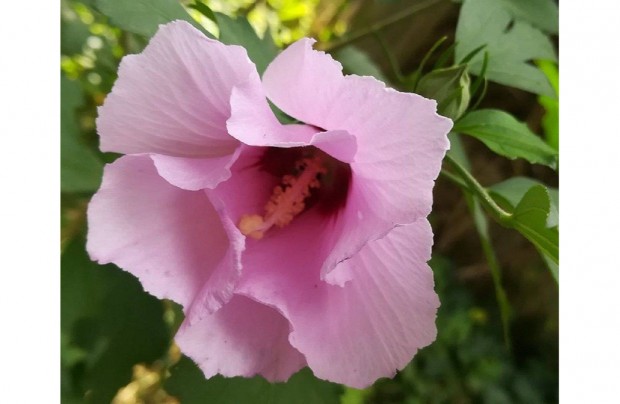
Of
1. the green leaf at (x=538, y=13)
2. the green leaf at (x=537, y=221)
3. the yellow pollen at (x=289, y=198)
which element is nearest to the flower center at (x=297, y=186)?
the yellow pollen at (x=289, y=198)

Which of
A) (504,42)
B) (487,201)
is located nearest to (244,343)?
(487,201)

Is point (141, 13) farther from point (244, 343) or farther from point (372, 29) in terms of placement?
point (372, 29)

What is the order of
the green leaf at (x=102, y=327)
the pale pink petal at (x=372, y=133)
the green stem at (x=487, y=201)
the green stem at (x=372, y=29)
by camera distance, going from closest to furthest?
the pale pink petal at (x=372, y=133)
the green stem at (x=487, y=201)
the green leaf at (x=102, y=327)
the green stem at (x=372, y=29)

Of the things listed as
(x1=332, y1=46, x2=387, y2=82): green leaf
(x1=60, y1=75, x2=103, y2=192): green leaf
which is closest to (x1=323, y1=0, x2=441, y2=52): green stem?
(x1=332, y1=46, x2=387, y2=82): green leaf

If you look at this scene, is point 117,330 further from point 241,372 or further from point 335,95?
point 335,95

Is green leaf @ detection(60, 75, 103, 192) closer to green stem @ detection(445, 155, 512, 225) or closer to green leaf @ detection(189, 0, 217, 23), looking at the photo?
green leaf @ detection(189, 0, 217, 23)

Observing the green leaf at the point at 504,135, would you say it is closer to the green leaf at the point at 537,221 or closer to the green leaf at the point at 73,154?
the green leaf at the point at 537,221
